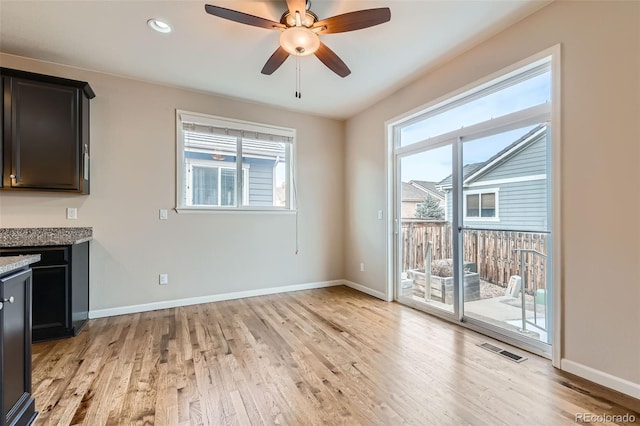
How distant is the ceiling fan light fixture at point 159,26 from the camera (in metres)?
2.44

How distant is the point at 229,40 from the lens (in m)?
2.68

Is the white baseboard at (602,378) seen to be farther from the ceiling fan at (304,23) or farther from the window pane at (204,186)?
the window pane at (204,186)

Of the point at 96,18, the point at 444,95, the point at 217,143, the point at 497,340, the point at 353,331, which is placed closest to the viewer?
the point at 96,18

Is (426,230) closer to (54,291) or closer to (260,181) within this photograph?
(260,181)

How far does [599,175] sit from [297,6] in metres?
2.40

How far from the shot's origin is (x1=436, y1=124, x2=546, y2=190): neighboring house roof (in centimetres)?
246

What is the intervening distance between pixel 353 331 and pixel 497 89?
277cm

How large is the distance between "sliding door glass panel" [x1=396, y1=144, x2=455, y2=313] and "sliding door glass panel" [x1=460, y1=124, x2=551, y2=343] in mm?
239

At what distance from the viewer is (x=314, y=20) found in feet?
7.14

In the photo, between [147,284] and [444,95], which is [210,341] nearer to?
[147,284]

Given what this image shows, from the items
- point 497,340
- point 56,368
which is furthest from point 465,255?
point 56,368

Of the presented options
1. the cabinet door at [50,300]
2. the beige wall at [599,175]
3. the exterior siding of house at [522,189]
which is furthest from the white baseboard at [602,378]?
the cabinet door at [50,300]

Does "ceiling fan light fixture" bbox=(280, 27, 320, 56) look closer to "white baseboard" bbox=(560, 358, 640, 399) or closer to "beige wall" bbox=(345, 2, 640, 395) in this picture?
"beige wall" bbox=(345, 2, 640, 395)

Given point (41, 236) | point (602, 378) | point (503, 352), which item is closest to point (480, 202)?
point (503, 352)
